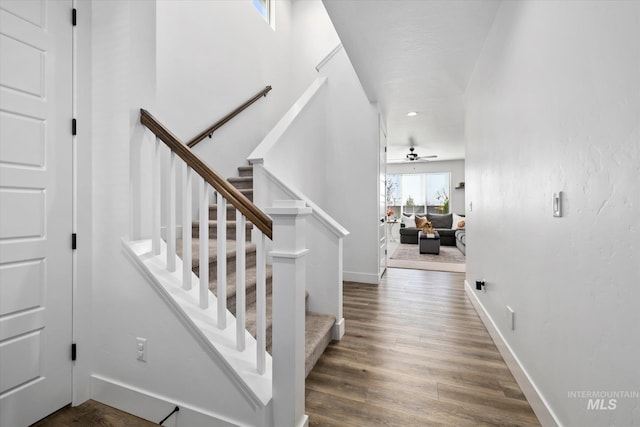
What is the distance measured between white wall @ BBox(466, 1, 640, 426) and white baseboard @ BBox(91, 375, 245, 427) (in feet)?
4.85

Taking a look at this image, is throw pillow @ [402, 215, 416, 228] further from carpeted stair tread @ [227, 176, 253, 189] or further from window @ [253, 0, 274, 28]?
carpeted stair tread @ [227, 176, 253, 189]

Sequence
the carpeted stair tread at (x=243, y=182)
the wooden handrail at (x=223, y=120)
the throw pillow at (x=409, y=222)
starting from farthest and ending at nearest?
the throw pillow at (x=409, y=222) < the carpeted stair tread at (x=243, y=182) < the wooden handrail at (x=223, y=120)

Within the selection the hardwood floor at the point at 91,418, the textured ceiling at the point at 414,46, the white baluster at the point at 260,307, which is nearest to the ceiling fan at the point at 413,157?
the textured ceiling at the point at 414,46

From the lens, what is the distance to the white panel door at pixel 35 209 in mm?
1403

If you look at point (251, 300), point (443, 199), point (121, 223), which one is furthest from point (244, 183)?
point (443, 199)

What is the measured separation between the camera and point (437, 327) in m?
2.64

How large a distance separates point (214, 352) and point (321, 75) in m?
4.17

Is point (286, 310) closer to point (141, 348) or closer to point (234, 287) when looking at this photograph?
point (234, 287)

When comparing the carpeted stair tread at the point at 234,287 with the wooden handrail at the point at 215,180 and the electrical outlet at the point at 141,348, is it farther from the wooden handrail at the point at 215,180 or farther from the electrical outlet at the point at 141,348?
the wooden handrail at the point at 215,180

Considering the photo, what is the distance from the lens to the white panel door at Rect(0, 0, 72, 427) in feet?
4.60

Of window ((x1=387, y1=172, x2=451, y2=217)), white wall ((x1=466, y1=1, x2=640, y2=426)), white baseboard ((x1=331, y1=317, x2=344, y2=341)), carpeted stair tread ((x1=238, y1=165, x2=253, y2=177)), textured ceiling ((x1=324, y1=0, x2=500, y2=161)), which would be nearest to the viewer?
white wall ((x1=466, y1=1, x2=640, y2=426))

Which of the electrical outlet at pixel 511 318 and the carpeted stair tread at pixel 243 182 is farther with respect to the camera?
the carpeted stair tread at pixel 243 182

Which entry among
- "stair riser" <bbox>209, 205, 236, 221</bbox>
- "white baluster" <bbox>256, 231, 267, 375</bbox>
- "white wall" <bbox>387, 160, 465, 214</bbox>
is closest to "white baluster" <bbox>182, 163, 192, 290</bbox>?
"white baluster" <bbox>256, 231, 267, 375</bbox>
